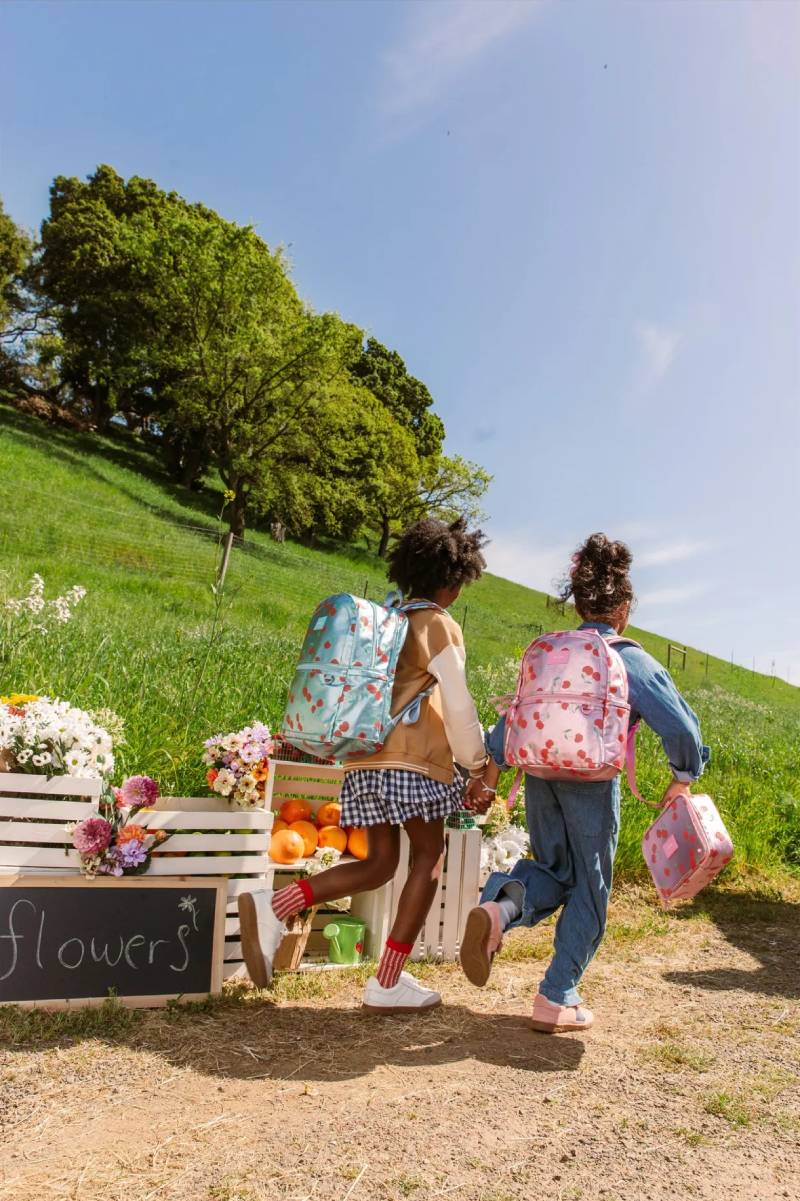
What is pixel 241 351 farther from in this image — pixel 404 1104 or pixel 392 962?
pixel 404 1104

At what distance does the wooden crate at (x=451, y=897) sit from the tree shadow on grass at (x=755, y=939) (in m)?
1.07

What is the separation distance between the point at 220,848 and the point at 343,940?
85cm

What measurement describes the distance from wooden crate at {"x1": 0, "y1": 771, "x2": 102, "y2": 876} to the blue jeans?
5.51ft

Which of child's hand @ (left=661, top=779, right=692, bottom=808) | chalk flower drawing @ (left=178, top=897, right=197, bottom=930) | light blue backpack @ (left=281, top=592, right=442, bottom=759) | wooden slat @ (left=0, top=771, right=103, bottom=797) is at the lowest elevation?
chalk flower drawing @ (left=178, top=897, right=197, bottom=930)

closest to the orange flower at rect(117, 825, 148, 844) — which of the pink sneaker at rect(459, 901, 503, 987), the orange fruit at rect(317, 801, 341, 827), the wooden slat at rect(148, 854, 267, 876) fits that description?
the wooden slat at rect(148, 854, 267, 876)

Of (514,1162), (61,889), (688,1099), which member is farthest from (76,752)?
(688,1099)

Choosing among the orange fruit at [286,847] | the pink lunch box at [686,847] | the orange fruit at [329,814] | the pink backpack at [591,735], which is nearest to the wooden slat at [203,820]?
the orange fruit at [286,847]

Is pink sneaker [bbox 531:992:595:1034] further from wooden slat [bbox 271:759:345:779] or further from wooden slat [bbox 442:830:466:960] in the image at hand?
wooden slat [bbox 271:759:345:779]

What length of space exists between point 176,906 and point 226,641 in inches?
247

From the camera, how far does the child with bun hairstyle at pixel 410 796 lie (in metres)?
3.41

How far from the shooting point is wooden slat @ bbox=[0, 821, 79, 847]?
354 centimetres

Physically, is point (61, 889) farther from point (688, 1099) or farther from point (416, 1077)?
point (688, 1099)

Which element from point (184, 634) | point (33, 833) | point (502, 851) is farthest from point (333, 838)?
point (184, 634)

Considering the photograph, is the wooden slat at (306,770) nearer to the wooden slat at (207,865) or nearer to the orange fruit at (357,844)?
the orange fruit at (357,844)
